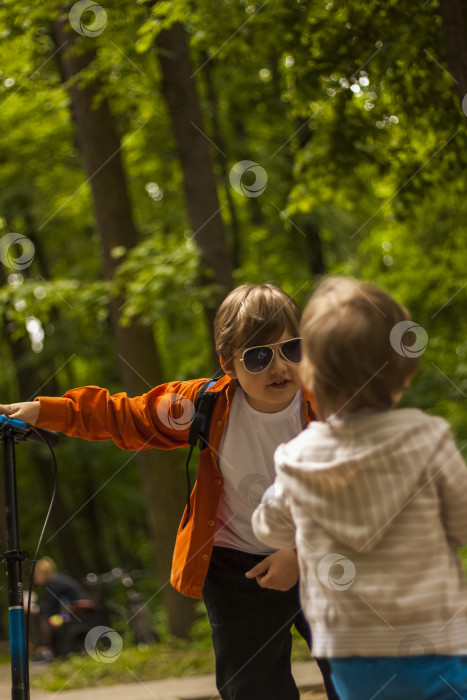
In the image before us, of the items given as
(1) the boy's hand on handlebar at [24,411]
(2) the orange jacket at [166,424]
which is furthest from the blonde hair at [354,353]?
(1) the boy's hand on handlebar at [24,411]

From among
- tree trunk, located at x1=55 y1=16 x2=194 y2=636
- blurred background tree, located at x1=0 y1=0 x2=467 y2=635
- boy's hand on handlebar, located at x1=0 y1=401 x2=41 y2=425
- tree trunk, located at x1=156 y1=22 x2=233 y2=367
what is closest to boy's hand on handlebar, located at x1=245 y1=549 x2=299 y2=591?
boy's hand on handlebar, located at x1=0 y1=401 x2=41 y2=425

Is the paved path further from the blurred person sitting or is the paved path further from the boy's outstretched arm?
the blurred person sitting

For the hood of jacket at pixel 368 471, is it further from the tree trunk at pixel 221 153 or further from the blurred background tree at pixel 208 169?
the tree trunk at pixel 221 153

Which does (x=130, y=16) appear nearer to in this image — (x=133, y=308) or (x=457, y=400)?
(x=133, y=308)

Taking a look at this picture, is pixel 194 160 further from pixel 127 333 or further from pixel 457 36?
pixel 457 36

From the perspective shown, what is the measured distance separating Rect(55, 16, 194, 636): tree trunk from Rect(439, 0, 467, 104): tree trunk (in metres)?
4.87

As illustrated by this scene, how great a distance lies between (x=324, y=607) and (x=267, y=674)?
95 cm

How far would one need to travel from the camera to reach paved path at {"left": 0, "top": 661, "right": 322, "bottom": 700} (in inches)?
202

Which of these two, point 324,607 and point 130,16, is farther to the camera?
point 130,16

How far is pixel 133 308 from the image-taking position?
7.67m

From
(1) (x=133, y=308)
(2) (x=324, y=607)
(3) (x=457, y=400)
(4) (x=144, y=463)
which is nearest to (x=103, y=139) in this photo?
(1) (x=133, y=308)

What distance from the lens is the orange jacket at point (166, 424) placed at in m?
2.83

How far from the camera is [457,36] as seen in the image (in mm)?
4559

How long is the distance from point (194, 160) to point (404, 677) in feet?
20.4
